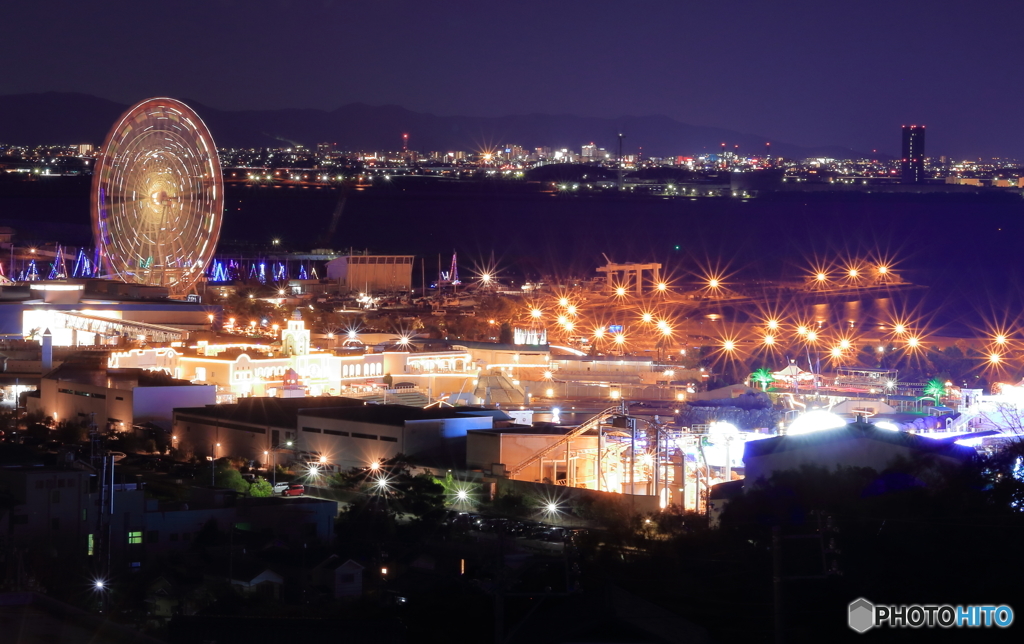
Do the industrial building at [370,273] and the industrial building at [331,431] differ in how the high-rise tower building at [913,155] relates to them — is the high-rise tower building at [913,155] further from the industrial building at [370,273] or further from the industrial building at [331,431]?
the industrial building at [331,431]

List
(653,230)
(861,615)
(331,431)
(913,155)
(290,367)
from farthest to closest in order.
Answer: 1. (913,155)
2. (653,230)
3. (290,367)
4. (331,431)
5. (861,615)

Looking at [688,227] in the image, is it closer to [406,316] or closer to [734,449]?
[406,316]

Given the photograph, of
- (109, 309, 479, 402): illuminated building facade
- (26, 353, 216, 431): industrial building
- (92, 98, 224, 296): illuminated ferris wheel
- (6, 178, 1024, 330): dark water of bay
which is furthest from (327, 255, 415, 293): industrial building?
(26, 353, 216, 431): industrial building

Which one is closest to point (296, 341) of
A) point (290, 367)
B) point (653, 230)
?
point (290, 367)

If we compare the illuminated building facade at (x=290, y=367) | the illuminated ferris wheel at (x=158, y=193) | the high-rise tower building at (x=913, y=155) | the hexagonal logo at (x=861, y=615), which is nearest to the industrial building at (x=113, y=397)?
the illuminated building facade at (x=290, y=367)

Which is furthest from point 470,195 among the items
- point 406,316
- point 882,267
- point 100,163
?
point 100,163

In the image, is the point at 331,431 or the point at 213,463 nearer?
the point at 213,463

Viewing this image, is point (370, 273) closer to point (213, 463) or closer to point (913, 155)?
point (213, 463)
